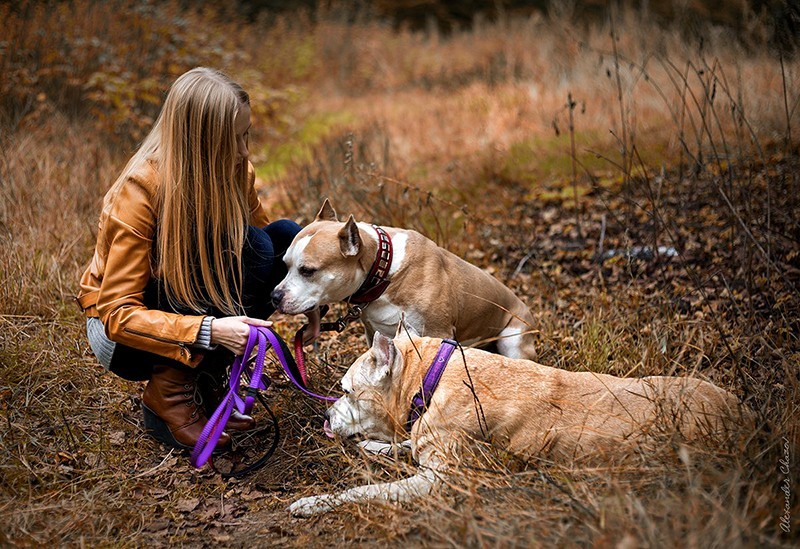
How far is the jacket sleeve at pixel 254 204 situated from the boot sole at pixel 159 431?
4.37 feet

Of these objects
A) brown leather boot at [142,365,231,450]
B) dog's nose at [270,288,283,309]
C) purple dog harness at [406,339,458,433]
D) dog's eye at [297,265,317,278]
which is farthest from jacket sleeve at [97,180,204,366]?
purple dog harness at [406,339,458,433]

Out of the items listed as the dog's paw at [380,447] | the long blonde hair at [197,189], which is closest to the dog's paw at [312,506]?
the dog's paw at [380,447]

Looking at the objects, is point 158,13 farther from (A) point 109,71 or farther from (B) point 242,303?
(B) point 242,303

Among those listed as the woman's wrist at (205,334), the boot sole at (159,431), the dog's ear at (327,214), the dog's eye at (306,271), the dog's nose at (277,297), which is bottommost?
the boot sole at (159,431)

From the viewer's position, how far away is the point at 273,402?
4.02 metres

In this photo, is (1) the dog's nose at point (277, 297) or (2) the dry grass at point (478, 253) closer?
(2) the dry grass at point (478, 253)

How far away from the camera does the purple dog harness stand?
3.12 m

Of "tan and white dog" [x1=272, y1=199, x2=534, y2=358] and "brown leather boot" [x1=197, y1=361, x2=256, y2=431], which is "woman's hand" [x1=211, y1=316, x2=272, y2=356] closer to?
"brown leather boot" [x1=197, y1=361, x2=256, y2=431]

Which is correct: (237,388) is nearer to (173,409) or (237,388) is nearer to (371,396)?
(173,409)

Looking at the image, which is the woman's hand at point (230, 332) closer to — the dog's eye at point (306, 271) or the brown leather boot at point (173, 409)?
the brown leather boot at point (173, 409)

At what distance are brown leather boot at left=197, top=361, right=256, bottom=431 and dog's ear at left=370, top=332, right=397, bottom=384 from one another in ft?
3.10

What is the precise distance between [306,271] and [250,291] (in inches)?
13.4

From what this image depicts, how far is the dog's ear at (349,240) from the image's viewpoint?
3734mm

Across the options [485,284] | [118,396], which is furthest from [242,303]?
[485,284]
